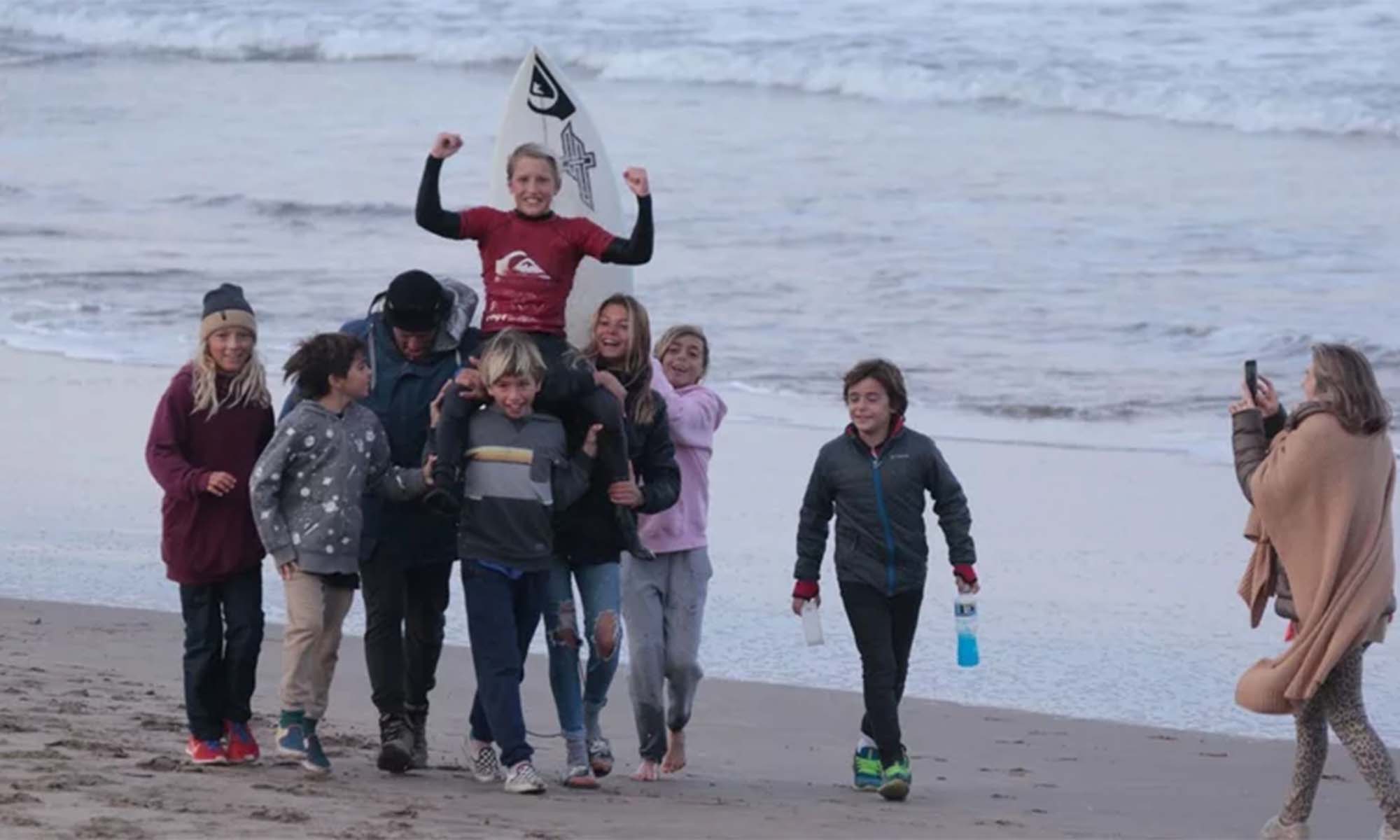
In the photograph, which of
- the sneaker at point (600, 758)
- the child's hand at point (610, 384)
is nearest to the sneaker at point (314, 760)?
the sneaker at point (600, 758)

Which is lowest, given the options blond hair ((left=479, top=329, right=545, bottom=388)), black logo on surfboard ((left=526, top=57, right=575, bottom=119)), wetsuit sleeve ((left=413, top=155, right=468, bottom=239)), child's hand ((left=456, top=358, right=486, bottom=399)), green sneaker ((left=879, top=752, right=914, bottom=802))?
green sneaker ((left=879, top=752, right=914, bottom=802))

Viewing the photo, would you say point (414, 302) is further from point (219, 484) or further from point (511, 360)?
point (219, 484)

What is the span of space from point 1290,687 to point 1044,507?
15.7 feet

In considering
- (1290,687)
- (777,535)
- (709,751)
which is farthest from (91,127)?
(1290,687)

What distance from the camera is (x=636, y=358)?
6230 mm

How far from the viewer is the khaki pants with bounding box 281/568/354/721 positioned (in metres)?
5.83

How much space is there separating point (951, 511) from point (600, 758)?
4.00 feet

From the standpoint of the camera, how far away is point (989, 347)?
15445mm

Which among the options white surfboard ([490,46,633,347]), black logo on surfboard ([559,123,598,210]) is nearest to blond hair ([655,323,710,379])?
white surfboard ([490,46,633,347])

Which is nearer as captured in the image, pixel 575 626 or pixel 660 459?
pixel 575 626

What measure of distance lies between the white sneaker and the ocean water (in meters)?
1.57

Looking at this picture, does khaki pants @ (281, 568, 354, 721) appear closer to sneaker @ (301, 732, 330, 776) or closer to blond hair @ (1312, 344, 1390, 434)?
sneaker @ (301, 732, 330, 776)

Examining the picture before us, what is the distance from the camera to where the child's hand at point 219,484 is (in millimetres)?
5766

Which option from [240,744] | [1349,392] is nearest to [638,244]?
[240,744]
